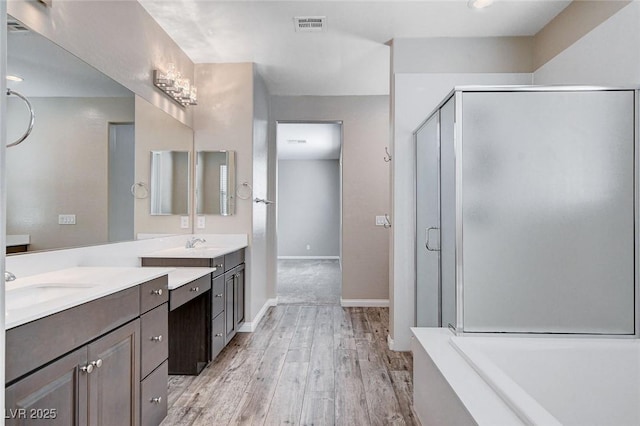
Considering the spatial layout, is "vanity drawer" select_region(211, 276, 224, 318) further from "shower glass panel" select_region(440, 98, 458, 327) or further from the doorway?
the doorway

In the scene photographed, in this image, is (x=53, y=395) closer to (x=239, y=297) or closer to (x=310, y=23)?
(x=239, y=297)

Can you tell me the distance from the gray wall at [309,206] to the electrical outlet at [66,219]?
7.66m

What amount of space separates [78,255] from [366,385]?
6.20 feet

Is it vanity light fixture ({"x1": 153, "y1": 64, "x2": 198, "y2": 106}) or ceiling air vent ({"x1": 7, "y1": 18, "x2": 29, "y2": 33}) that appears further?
vanity light fixture ({"x1": 153, "y1": 64, "x2": 198, "y2": 106})

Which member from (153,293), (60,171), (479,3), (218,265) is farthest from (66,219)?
(479,3)

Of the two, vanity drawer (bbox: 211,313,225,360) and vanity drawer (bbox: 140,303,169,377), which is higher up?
vanity drawer (bbox: 140,303,169,377)

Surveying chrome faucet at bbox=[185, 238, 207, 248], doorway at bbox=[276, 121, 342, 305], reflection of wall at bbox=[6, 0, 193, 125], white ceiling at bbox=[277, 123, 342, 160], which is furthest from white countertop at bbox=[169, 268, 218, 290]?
doorway at bbox=[276, 121, 342, 305]

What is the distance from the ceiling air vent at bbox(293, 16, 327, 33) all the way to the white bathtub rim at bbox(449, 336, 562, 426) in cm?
240

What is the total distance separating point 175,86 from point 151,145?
562mm

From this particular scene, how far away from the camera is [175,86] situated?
3.07 meters

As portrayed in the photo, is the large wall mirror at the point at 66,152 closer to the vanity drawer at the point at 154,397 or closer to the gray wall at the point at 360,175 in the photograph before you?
the vanity drawer at the point at 154,397

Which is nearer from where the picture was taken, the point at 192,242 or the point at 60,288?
the point at 60,288

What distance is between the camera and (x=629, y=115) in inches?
79.7

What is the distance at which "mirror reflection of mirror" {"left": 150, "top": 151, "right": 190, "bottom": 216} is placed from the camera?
116 inches
